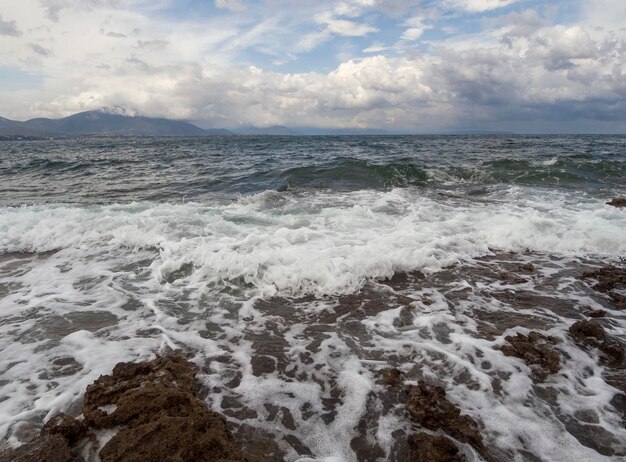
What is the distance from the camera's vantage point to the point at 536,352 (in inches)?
166

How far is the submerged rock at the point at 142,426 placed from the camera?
106 inches

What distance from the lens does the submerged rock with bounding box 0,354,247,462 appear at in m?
2.69

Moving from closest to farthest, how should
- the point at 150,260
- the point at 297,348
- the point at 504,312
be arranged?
the point at 297,348, the point at 504,312, the point at 150,260

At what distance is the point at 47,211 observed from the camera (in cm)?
1083

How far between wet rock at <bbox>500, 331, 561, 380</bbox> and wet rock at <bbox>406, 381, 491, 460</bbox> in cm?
123

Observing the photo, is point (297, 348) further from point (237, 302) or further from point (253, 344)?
point (237, 302)

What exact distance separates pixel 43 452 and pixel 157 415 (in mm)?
853

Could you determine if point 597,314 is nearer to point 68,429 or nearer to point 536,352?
point 536,352

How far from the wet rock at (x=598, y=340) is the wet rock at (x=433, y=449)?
2.51m

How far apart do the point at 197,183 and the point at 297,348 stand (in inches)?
575

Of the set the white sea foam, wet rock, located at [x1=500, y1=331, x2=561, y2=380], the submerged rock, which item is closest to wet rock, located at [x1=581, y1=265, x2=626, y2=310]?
the white sea foam

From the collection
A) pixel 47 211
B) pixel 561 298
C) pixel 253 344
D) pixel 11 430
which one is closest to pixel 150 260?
pixel 253 344

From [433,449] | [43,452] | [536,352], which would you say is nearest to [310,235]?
[536,352]

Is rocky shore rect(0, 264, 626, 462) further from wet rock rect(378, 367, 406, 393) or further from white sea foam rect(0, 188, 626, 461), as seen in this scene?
white sea foam rect(0, 188, 626, 461)
